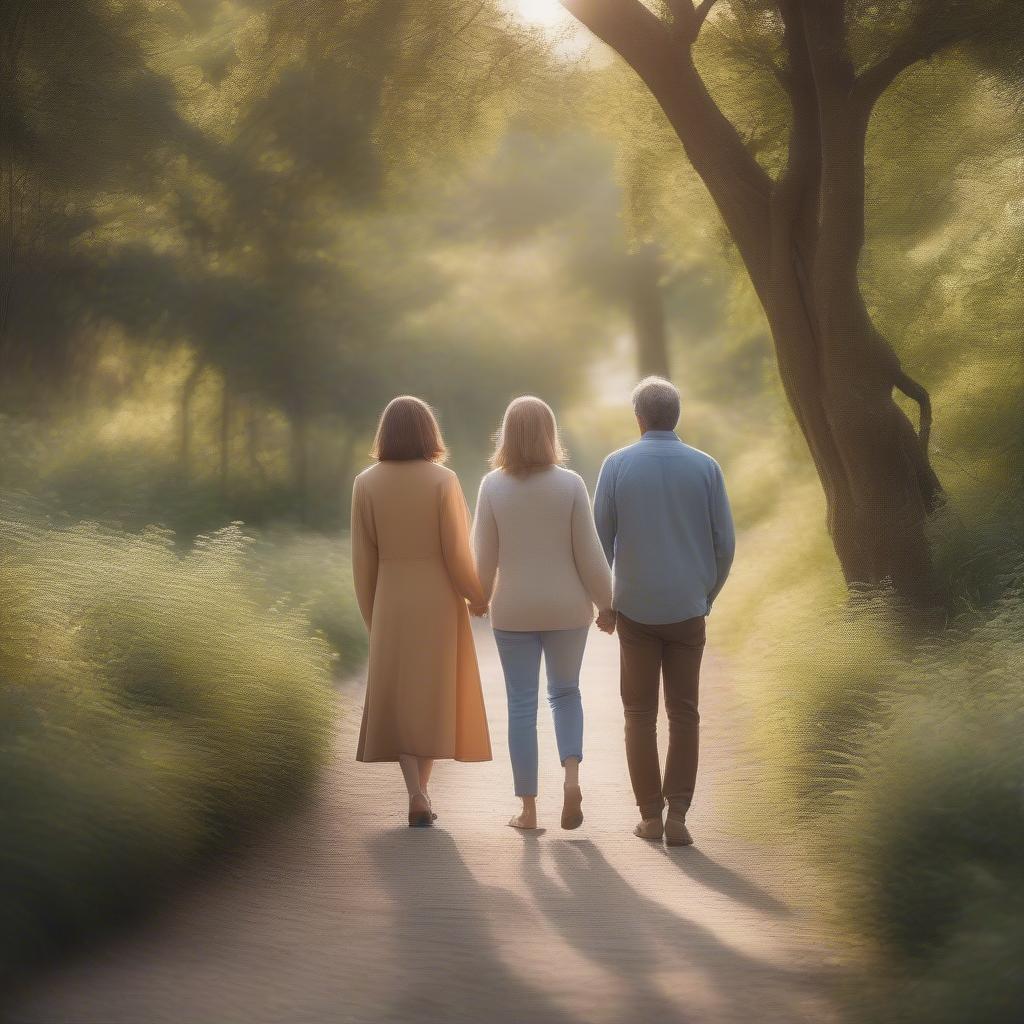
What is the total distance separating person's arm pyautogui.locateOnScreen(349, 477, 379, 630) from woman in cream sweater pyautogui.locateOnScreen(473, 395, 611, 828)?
631mm

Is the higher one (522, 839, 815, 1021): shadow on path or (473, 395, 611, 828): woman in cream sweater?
(473, 395, 611, 828): woman in cream sweater

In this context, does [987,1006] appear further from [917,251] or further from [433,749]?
[917,251]

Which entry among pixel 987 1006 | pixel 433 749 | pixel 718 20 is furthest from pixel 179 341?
pixel 987 1006

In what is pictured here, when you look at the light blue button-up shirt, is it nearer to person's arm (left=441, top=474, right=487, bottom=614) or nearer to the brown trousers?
the brown trousers

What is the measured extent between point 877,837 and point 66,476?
1193 centimetres

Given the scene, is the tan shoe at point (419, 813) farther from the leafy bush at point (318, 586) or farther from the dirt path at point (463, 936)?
the leafy bush at point (318, 586)

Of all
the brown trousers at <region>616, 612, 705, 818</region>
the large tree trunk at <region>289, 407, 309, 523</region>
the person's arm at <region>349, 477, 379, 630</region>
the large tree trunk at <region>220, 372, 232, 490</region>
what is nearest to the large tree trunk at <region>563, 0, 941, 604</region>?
the brown trousers at <region>616, 612, 705, 818</region>

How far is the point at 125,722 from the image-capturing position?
252 inches

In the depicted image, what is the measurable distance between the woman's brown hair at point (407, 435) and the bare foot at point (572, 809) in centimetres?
176

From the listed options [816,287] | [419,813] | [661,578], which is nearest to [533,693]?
[419,813]

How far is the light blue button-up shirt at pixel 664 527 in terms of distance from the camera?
7348 millimetres

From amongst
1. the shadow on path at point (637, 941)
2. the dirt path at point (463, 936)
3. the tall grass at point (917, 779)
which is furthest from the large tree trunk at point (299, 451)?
the shadow on path at point (637, 941)

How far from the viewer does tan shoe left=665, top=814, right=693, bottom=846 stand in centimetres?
724

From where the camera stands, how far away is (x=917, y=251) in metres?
14.0
